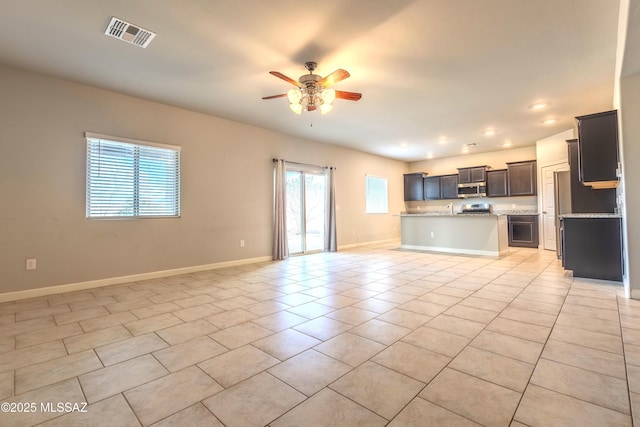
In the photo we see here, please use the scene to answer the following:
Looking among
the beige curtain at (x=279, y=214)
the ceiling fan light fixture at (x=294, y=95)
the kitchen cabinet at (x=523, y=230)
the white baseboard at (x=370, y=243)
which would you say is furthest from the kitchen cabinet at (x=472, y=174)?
the ceiling fan light fixture at (x=294, y=95)

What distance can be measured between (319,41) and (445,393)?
3.17 m

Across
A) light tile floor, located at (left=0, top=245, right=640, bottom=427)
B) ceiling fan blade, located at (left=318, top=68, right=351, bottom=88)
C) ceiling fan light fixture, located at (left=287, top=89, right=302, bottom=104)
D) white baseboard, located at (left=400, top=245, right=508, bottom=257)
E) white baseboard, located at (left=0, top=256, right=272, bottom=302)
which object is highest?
ceiling fan blade, located at (left=318, top=68, right=351, bottom=88)

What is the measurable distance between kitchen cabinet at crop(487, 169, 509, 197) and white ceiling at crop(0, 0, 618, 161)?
3.16 metres

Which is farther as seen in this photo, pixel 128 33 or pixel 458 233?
pixel 458 233

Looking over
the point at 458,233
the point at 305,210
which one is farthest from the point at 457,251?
the point at 305,210

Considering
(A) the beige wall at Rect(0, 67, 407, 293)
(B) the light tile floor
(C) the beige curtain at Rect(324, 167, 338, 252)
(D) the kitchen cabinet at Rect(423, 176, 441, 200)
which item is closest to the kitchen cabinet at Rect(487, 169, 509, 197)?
(D) the kitchen cabinet at Rect(423, 176, 441, 200)

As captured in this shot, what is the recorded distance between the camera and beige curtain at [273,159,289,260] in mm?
6203

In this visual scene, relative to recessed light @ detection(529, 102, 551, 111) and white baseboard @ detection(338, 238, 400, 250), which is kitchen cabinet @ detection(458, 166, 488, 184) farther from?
recessed light @ detection(529, 102, 551, 111)

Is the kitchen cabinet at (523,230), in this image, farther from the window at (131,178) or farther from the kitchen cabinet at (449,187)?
the window at (131,178)

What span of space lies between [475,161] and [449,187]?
109cm

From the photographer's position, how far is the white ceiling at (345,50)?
259 cm

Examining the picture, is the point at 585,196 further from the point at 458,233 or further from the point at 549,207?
Answer: the point at 458,233

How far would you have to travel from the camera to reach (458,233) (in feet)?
22.5

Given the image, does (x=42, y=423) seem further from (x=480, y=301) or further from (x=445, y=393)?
(x=480, y=301)
